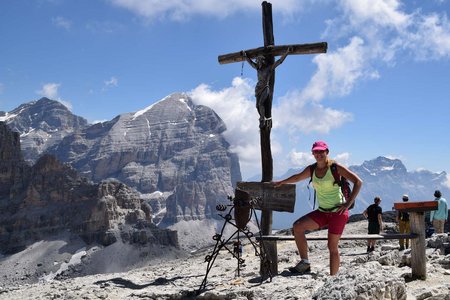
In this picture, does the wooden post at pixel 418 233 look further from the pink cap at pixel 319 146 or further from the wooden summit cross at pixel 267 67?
the wooden summit cross at pixel 267 67

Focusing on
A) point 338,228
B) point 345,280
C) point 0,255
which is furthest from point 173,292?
point 0,255

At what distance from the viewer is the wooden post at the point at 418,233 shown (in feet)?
24.1

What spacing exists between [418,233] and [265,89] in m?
4.86

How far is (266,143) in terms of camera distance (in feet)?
34.1

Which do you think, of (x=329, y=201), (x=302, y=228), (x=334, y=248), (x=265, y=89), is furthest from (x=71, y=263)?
(x=329, y=201)

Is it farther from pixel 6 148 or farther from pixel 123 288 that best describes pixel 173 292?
pixel 6 148

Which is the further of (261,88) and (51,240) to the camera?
(51,240)

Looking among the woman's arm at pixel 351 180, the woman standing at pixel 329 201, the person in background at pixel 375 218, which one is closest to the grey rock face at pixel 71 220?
the person in background at pixel 375 218

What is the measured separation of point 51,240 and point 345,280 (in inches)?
7665

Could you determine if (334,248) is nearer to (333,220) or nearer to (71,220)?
(333,220)

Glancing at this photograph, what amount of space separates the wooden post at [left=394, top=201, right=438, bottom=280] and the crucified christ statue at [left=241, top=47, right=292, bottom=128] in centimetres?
399

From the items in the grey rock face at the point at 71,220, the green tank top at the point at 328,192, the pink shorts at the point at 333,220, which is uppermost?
the green tank top at the point at 328,192

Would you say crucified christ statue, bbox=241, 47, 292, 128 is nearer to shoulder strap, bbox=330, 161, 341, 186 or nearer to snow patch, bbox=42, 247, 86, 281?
shoulder strap, bbox=330, 161, 341, 186

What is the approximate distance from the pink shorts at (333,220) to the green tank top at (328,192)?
9cm
